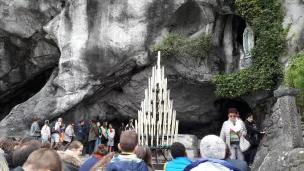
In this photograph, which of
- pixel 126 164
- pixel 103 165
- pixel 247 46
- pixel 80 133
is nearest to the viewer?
pixel 126 164

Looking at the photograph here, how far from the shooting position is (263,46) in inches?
521

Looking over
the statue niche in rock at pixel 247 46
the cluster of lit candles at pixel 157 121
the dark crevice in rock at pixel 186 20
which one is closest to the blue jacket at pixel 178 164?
the cluster of lit candles at pixel 157 121

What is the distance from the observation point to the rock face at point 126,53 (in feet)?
49.3

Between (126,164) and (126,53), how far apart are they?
1184cm

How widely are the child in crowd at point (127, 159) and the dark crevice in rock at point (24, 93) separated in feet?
56.5

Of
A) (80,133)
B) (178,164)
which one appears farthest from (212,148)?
(80,133)

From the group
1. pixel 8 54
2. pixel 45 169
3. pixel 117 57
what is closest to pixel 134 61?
pixel 117 57

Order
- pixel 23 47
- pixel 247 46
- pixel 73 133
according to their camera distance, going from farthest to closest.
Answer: pixel 23 47 → pixel 73 133 → pixel 247 46

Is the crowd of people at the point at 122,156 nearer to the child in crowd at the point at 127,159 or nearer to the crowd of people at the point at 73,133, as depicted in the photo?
the child in crowd at the point at 127,159

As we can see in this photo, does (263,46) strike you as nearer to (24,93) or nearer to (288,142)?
(288,142)

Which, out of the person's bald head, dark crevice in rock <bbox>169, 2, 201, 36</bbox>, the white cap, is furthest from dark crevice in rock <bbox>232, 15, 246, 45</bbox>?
the white cap

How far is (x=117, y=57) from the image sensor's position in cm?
1512

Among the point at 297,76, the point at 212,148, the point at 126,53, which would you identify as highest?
the point at 126,53

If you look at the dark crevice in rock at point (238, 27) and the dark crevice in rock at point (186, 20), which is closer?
the dark crevice in rock at point (186, 20)
